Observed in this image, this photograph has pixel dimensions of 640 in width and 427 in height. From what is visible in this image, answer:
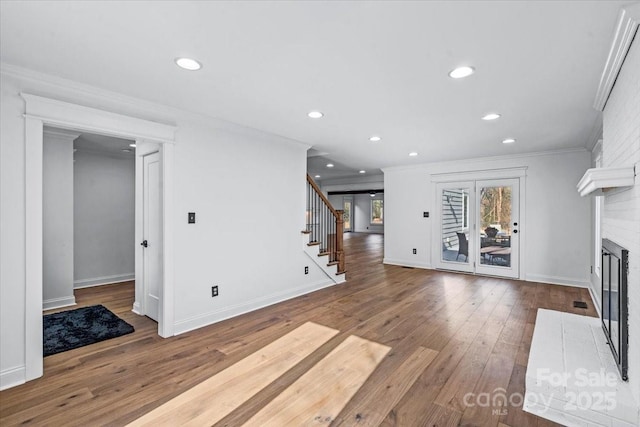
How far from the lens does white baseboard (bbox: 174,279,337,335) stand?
11.1 feet

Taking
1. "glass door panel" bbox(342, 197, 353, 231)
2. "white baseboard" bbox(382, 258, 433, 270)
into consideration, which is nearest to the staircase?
"white baseboard" bbox(382, 258, 433, 270)

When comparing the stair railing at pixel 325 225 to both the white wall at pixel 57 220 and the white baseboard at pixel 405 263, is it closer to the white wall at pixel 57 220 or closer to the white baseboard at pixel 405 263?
the white baseboard at pixel 405 263

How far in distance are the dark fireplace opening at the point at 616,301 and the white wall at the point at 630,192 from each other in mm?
64

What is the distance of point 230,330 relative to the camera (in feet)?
11.1

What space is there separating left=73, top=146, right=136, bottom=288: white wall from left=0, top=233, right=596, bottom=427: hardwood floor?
A: 3.08ft

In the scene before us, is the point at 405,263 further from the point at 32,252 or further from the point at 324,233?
the point at 32,252

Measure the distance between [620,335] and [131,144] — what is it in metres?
5.91

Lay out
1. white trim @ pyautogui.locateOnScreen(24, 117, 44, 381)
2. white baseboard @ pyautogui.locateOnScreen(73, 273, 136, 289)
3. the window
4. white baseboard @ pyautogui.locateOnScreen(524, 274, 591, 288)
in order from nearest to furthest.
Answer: white trim @ pyautogui.locateOnScreen(24, 117, 44, 381) → white baseboard @ pyautogui.locateOnScreen(524, 274, 591, 288) → white baseboard @ pyautogui.locateOnScreen(73, 273, 136, 289) → the window

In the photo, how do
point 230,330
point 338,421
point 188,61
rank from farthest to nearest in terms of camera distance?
point 230,330
point 188,61
point 338,421

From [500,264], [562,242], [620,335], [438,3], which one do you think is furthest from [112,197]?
[562,242]

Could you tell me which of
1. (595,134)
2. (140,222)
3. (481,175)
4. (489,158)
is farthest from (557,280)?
(140,222)

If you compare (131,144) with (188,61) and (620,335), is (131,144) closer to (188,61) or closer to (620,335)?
(188,61)

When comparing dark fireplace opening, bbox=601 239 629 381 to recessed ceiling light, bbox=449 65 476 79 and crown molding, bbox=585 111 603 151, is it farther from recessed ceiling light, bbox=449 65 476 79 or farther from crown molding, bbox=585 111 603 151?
crown molding, bbox=585 111 603 151

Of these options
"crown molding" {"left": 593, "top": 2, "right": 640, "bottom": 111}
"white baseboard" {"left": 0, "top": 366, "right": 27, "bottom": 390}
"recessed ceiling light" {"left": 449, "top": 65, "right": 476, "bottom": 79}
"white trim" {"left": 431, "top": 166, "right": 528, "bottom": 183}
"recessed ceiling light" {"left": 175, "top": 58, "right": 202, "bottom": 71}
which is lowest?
"white baseboard" {"left": 0, "top": 366, "right": 27, "bottom": 390}
